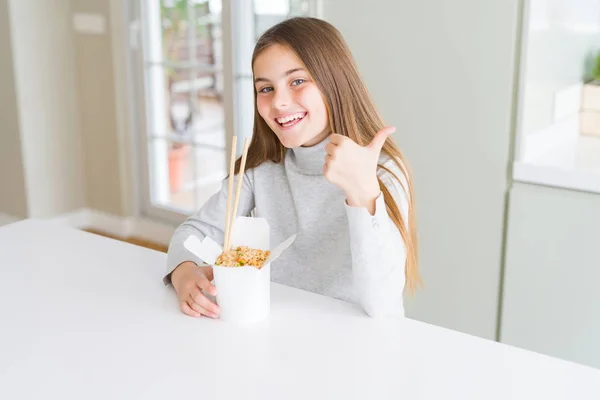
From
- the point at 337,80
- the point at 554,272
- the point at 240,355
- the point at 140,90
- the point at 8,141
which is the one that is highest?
the point at 337,80

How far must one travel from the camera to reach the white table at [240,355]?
1043 mm

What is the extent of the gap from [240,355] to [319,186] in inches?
21.8

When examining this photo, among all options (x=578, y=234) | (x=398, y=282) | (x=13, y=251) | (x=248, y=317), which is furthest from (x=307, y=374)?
(x=578, y=234)

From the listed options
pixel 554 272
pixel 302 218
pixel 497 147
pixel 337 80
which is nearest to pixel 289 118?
pixel 337 80

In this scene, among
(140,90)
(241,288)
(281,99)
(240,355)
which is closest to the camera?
(240,355)

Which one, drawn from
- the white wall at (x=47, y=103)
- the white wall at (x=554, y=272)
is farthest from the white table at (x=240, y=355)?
the white wall at (x=47, y=103)

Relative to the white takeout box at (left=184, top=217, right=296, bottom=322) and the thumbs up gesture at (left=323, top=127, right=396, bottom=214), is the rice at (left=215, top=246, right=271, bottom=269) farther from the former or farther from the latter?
the thumbs up gesture at (left=323, top=127, right=396, bottom=214)

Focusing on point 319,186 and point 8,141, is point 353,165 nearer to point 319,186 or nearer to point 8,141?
point 319,186

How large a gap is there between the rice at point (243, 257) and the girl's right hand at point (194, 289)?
0.05m

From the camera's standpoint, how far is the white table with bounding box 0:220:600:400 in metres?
1.04

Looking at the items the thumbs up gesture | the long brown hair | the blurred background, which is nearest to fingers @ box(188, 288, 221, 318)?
the thumbs up gesture

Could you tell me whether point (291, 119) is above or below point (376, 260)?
above

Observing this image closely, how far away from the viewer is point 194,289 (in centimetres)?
130

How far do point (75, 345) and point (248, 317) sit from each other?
0.27 meters
